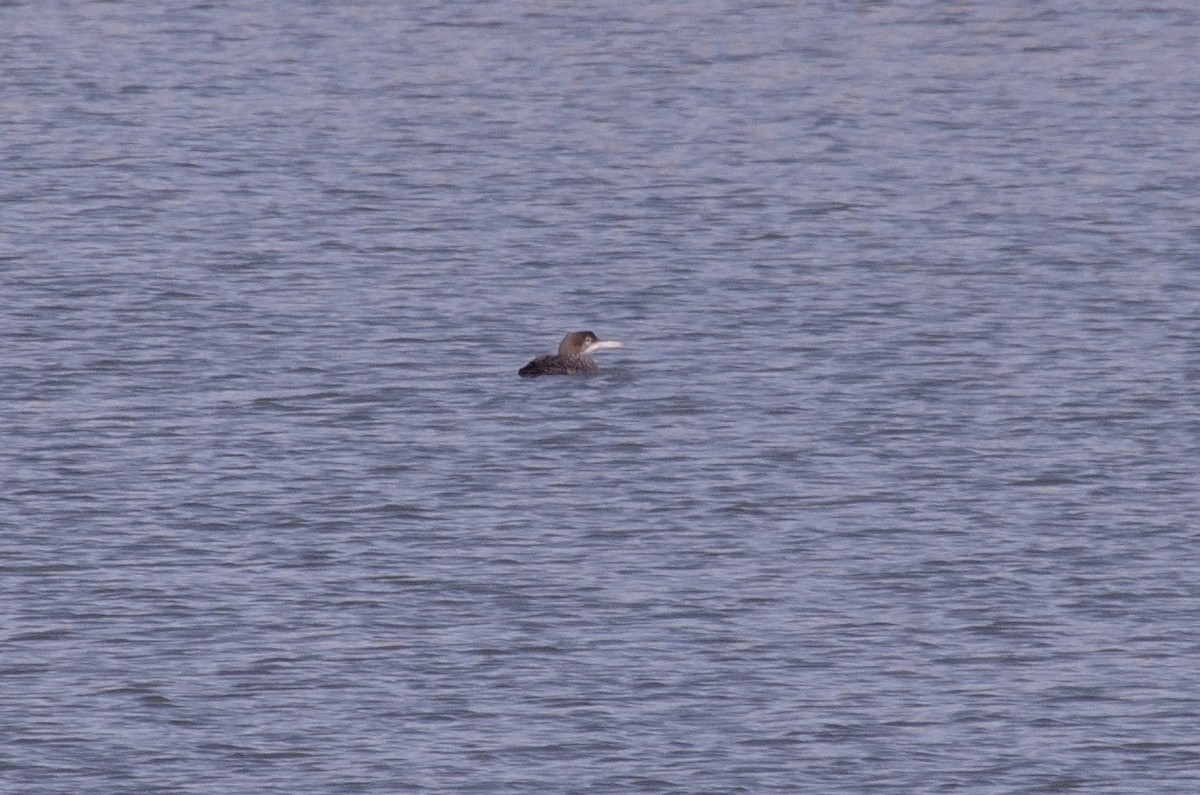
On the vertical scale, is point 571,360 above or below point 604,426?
above

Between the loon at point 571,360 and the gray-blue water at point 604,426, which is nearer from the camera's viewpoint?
the gray-blue water at point 604,426

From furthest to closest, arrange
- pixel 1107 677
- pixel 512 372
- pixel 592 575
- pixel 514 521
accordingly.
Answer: pixel 512 372 → pixel 514 521 → pixel 592 575 → pixel 1107 677

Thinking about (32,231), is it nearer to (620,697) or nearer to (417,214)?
(417,214)

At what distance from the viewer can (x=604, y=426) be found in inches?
1013

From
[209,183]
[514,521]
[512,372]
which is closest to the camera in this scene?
[514,521]

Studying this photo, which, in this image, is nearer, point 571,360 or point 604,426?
point 604,426

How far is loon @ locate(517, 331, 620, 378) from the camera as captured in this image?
88.3 feet

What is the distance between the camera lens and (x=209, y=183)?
37.4 metres

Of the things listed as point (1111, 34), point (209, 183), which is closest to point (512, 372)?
point (209, 183)

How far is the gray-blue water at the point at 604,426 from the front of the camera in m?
17.7

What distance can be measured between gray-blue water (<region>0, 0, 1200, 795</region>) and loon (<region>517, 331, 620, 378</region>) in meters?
0.26

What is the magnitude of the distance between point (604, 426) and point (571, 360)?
5.11 ft

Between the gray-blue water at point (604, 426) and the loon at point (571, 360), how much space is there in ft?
0.86

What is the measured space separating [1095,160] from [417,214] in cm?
891
